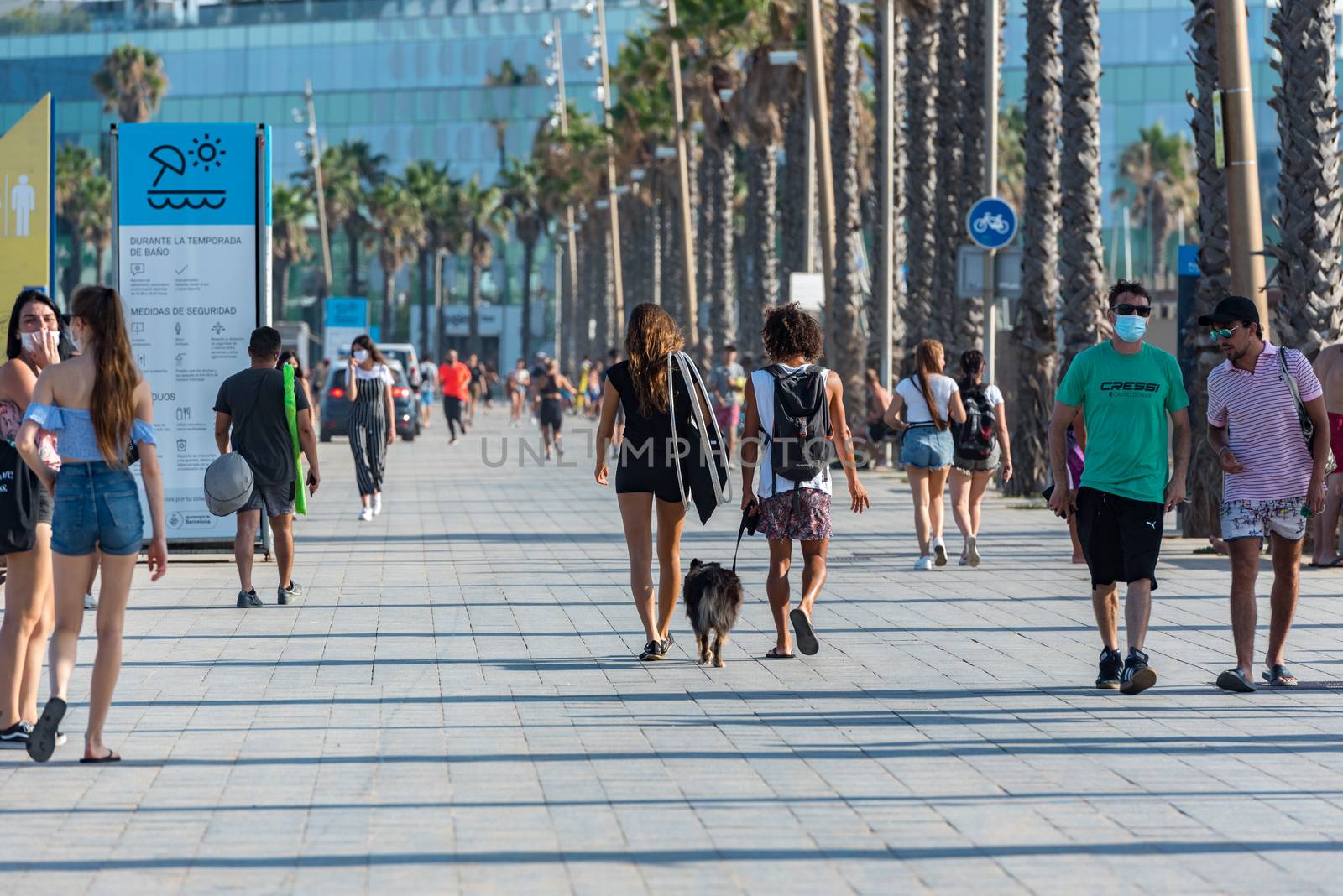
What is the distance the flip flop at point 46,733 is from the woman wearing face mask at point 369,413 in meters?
12.0

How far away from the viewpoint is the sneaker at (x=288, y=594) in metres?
12.9

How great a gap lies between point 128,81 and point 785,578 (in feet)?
225

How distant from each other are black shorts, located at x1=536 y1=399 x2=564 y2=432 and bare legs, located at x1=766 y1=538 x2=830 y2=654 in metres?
23.6

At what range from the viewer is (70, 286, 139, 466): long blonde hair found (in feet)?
23.6

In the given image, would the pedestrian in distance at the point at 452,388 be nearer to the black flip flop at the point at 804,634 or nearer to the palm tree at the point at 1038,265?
the palm tree at the point at 1038,265

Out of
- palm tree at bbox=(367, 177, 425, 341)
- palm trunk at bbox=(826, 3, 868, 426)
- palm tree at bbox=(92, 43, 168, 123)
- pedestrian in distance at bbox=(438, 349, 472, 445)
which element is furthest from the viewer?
palm tree at bbox=(367, 177, 425, 341)

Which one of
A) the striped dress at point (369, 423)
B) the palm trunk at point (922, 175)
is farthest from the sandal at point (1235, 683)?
the palm trunk at point (922, 175)

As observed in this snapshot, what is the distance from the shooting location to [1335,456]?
44.7 ft

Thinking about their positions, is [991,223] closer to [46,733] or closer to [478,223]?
[46,733]

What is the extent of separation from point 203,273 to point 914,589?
6.05 m

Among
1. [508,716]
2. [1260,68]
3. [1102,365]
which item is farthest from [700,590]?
[1260,68]

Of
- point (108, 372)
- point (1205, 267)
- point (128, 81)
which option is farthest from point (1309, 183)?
point (128, 81)

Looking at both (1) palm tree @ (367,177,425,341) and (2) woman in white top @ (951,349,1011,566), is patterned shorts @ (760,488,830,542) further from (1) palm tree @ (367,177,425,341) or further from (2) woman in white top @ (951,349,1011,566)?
(1) palm tree @ (367,177,425,341)

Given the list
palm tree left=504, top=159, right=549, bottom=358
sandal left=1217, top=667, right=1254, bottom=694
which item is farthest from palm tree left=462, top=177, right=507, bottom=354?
sandal left=1217, top=667, right=1254, bottom=694
